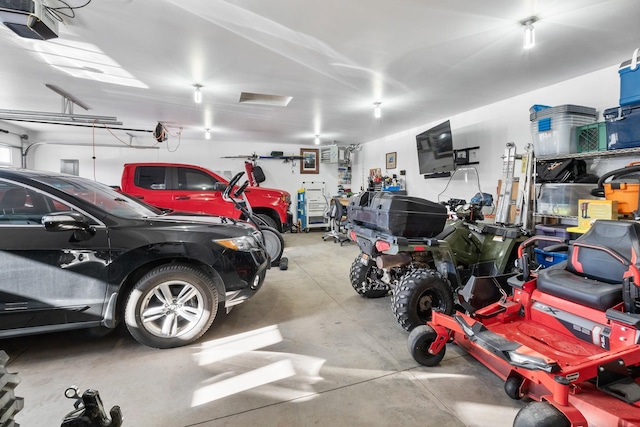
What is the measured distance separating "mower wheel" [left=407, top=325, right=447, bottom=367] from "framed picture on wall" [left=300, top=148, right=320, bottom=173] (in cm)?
786

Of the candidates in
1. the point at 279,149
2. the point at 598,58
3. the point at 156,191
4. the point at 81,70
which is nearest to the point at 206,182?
the point at 156,191

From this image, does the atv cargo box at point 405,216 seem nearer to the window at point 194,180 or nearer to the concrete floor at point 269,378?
the concrete floor at point 269,378

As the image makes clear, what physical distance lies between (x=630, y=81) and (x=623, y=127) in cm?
42

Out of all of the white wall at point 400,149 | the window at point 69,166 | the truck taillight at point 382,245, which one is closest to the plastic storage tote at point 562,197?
the white wall at point 400,149

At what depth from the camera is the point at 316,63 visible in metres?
3.38

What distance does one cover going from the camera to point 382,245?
2.60 meters

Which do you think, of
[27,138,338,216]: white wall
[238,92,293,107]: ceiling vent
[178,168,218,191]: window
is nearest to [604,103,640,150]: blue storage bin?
[238,92,293,107]: ceiling vent

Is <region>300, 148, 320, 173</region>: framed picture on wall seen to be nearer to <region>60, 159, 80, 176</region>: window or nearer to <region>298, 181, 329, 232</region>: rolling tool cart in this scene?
<region>298, 181, 329, 232</region>: rolling tool cart

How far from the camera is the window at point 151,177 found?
5.26 metres

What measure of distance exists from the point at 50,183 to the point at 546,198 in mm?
5021

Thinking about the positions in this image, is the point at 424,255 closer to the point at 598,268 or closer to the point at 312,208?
the point at 598,268

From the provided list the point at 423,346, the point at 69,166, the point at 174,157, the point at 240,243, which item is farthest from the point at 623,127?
the point at 69,166

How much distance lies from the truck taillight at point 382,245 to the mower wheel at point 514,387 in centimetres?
120

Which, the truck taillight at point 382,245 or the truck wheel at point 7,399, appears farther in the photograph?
the truck taillight at point 382,245
